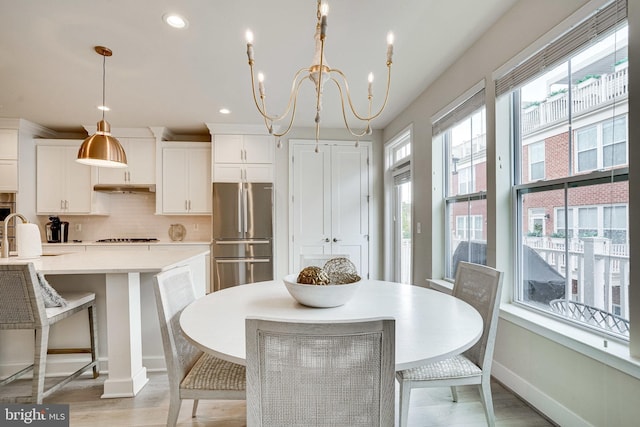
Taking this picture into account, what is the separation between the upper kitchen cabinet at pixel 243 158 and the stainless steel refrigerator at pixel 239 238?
215 mm

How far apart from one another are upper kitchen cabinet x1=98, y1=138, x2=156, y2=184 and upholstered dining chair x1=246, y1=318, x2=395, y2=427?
13.9 ft

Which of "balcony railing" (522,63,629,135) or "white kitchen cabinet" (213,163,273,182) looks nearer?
"balcony railing" (522,63,629,135)

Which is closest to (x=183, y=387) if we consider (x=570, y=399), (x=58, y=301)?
(x=58, y=301)

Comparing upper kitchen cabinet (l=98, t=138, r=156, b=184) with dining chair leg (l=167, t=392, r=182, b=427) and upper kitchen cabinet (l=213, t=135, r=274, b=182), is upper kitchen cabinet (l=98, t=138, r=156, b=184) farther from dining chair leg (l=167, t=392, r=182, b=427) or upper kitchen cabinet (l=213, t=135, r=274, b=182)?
dining chair leg (l=167, t=392, r=182, b=427)

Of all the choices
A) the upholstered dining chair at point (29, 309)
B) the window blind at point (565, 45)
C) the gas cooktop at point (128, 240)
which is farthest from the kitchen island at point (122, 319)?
the window blind at point (565, 45)

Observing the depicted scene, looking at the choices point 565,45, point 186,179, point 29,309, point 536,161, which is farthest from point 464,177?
point 186,179

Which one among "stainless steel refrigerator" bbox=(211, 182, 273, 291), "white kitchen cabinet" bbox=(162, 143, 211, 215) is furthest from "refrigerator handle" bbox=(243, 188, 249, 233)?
"white kitchen cabinet" bbox=(162, 143, 211, 215)

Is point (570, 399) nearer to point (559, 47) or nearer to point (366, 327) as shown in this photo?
point (366, 327)

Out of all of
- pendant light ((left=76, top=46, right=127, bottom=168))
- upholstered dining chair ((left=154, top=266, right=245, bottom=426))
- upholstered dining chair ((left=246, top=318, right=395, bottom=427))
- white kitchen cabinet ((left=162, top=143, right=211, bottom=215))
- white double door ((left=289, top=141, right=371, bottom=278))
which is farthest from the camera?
white double door ((left=289, top=141, right=371, bottom=278))

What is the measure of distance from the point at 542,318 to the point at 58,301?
287cm

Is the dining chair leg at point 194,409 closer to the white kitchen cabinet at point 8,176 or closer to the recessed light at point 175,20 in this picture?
the recessed light at point 175,20

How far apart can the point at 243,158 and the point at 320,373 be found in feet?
12.4

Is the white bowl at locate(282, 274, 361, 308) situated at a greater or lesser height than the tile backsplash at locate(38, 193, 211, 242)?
lesser

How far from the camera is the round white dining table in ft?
3.16
